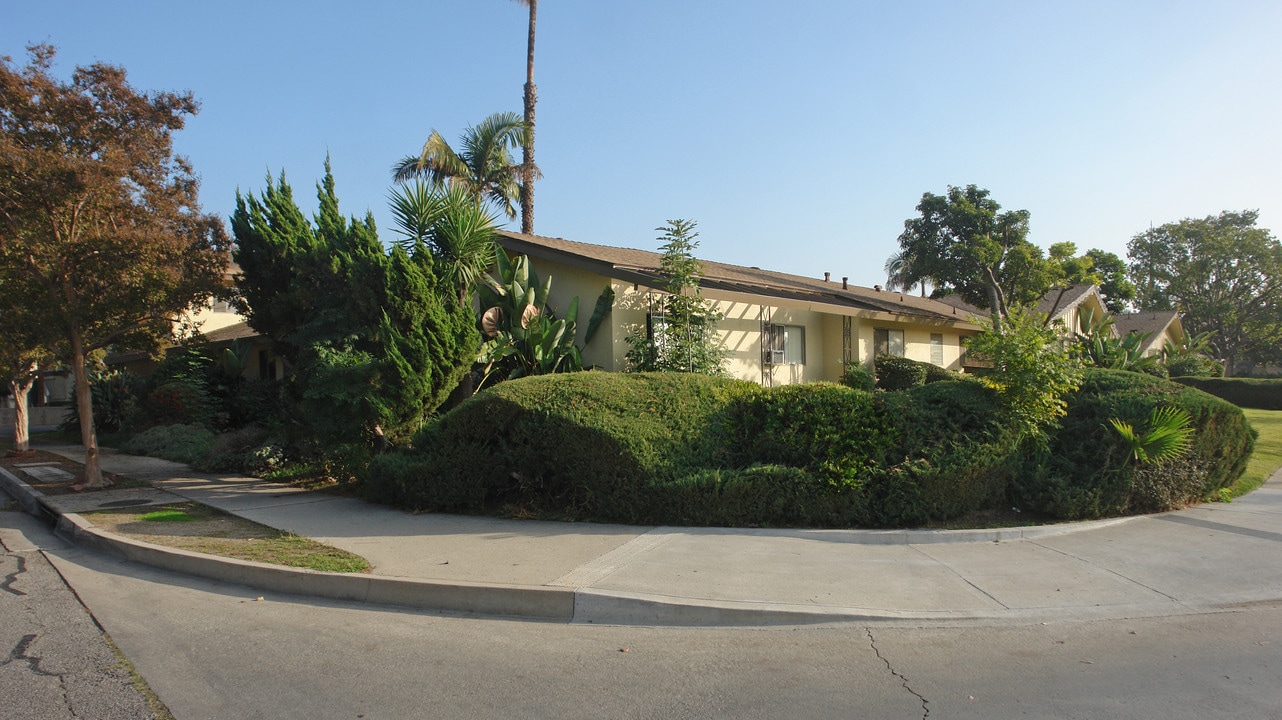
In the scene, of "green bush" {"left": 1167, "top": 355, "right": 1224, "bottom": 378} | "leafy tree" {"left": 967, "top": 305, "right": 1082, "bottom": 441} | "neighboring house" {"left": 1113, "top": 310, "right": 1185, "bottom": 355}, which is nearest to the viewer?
"leafy tree" {"left": 967, "top": 305, "right": 1082, "bottom": 441}

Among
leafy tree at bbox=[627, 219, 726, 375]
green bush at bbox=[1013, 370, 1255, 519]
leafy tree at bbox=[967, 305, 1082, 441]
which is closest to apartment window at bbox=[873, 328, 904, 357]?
leafy tree at bbox=[627, 219, 726, 375]

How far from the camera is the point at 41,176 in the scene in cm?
1020

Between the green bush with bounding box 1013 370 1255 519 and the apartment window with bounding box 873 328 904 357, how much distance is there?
9.88 m

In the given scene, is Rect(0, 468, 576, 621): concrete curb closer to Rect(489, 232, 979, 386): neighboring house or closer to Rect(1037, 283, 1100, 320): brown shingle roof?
Rect(489, 232, 979, 386): neighboring house

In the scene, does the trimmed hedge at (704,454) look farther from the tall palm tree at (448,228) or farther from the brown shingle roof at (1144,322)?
the brown shingle roof at (1144,322)

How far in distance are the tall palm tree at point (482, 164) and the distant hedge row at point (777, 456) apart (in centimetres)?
1348

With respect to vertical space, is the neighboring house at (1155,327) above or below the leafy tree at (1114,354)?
above

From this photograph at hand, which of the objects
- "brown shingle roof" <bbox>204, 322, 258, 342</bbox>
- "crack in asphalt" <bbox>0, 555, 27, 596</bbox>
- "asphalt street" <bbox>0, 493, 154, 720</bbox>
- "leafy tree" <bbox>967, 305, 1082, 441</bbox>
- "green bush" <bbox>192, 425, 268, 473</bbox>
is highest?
"brown shingle roof" <bbox>204, 322, 258, 342</bbox>

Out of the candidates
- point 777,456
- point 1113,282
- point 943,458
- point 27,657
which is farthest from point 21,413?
point 1113,282

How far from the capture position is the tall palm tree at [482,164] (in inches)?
850

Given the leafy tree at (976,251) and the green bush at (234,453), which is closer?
the green bush at (234,453)

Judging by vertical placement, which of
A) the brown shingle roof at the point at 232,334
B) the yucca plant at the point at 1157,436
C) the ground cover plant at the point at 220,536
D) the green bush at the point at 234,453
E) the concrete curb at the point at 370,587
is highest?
the brown shingle roof at the point at 232,334

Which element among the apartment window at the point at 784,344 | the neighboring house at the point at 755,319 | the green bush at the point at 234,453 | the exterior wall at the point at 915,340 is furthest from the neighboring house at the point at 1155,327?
the green bush at the point at 234,453

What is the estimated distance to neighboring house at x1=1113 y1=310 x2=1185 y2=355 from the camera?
3906 cm
